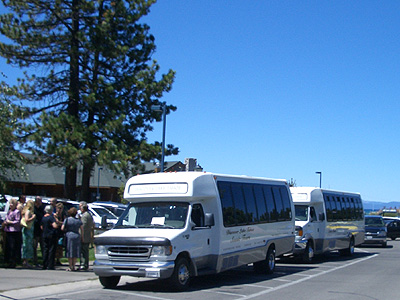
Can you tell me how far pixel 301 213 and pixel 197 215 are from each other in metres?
8.74

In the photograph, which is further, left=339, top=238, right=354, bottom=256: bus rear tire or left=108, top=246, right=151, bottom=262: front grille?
left=339, top=238, right=354, bottom=256: bus rear tire

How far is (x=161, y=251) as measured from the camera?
11445 mm

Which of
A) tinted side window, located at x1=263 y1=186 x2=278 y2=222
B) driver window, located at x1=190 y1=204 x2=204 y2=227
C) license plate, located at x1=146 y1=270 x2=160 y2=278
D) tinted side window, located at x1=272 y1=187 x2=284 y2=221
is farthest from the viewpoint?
tinted side window, located at x1=272 y1=187 x2=284 y2=221

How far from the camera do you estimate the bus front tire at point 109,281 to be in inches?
482

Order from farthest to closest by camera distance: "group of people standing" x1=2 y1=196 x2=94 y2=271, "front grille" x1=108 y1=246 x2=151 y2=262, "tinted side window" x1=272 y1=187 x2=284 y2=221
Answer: "tinted side window" x1=272 y1=187 x2=284 y2=221 → "group of people standing" x1=2 y1=196 x2=94 y2=271 → "front grille" x1=108 y1=246 x2=151 y2=262

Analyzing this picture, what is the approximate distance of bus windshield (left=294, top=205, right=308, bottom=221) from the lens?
66.7 feet

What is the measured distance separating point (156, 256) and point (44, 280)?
2.89 meters

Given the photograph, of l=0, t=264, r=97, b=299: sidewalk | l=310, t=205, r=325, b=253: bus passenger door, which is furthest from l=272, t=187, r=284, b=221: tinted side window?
l=0, t=264, r=97, b=299: sidewalk

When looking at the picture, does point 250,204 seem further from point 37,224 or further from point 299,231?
point 37,224

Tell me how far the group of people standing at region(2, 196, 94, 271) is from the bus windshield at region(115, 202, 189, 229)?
7.34 feet

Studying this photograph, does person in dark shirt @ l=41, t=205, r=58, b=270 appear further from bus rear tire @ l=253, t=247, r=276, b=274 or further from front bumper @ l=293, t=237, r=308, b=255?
front bumper @ l=293, t=237, r=308, b=255

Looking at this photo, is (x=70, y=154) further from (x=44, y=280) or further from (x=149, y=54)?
(x=44, y=280)

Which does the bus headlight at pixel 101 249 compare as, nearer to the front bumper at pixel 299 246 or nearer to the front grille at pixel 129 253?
the front grille at pixel 129 253

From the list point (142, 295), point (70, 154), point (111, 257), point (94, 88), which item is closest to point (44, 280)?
point (111, 257)
